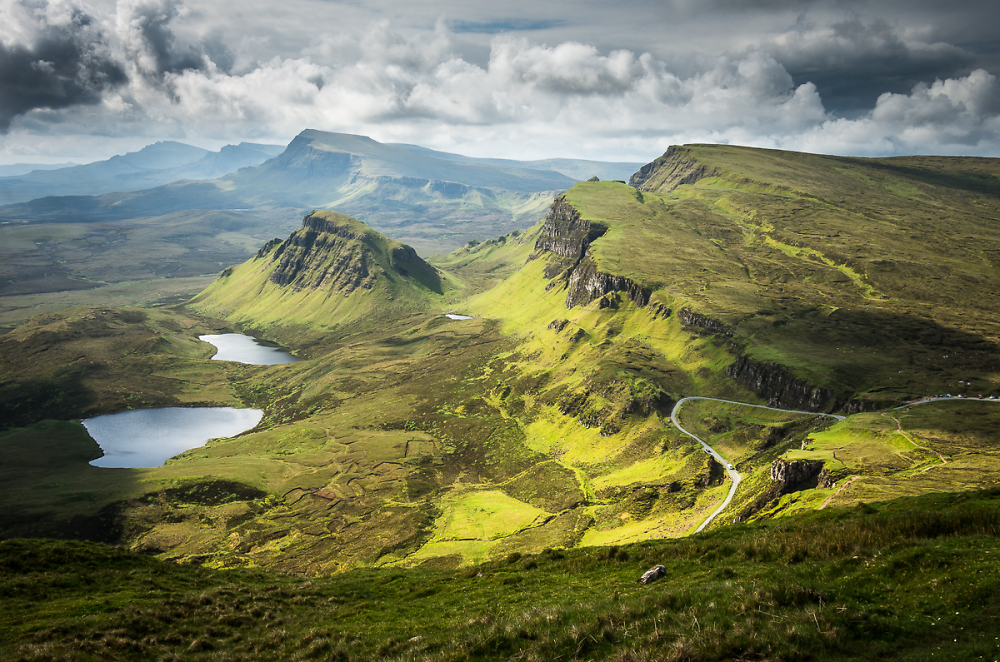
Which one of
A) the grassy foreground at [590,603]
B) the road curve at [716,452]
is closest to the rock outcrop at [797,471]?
the road curve at [716,452]

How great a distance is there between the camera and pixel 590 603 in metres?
31.7

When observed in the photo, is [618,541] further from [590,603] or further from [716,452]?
[590,603]

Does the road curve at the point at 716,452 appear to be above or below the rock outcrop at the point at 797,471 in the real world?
below

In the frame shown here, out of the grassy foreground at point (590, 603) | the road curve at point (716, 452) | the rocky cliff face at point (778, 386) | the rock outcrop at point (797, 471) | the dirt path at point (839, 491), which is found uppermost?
the grassy foreground at point (590, 603)

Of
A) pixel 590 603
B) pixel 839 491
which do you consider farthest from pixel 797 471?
pixel 590 603

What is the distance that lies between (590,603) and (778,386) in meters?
175

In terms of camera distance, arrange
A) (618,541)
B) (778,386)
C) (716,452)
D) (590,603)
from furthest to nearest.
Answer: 1. (778,386)
2. (716,452)
3. (618,541)
4. (590,603)

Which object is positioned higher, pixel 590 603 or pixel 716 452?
pixel 590 603

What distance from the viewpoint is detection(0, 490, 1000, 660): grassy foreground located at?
21344 millimetres

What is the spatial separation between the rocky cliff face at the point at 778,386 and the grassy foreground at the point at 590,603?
12417cm

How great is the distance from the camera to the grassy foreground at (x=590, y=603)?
21344mm

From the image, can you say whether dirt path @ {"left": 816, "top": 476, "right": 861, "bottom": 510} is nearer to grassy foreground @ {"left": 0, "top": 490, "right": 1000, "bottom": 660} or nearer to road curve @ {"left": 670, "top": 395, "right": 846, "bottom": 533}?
grassy foreground @ {"left": 0, "top": 490, "right": 1000, "bottom": 660}

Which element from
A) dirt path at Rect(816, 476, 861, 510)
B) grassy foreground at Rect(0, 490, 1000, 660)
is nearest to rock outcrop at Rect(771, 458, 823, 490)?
dirt path at Rect(816, 476, 861, 510)

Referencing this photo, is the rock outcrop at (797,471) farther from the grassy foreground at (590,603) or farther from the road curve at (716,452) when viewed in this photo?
the grassy foreground at (590,603)
